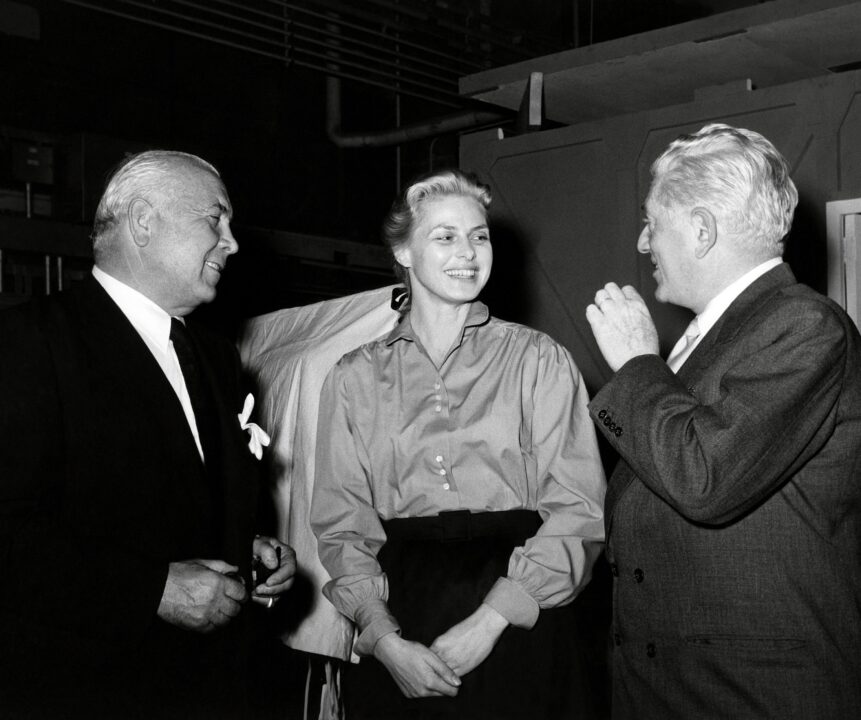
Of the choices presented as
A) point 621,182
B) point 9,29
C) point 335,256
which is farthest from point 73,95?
point 621,182

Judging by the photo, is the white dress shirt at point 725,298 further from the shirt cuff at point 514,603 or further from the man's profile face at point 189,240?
the man's profile face at point 189,240

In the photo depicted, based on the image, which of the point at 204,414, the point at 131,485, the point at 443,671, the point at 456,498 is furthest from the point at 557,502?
the point at 131,485

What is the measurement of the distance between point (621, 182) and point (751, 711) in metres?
3.21

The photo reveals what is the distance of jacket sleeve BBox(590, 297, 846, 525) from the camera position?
64.6 inches

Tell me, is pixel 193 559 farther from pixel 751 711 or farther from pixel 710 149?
pixel 710 149

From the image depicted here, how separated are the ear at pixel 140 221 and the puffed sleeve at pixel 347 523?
630 millimetres

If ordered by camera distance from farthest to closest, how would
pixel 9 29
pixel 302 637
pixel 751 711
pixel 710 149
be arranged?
pixel 9 29, pixel 302 637, pixel 710 149, pixel 751 711

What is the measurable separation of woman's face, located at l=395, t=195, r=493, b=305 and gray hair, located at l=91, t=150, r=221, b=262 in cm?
67

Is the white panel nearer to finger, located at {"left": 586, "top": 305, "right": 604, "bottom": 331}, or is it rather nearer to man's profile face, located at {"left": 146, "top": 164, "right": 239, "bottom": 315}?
finger, located at {"left": 586, "top": 305, "right": 604, "bottom": 331}

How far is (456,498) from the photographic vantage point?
7.97 ft

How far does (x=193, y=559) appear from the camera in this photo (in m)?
2.16

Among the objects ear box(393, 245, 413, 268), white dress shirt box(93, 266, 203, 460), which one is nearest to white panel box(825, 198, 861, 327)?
ear box(393, 245, 413, 268)

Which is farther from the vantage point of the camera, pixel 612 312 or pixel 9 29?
pixel 9 29

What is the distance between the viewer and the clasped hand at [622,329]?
1885 millimetres
